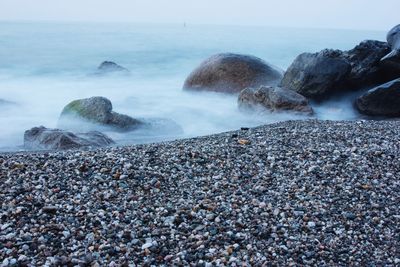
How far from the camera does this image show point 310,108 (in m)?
7.67

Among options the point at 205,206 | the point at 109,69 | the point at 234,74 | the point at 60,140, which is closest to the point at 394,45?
the point at 234,74

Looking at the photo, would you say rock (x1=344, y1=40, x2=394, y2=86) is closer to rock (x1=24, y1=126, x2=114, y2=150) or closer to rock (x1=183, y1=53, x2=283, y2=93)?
rock (x1=183, y1=53, x2=283, y2=93)

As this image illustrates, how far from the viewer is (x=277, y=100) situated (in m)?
7.63

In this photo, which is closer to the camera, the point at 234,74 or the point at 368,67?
the point at 368,67

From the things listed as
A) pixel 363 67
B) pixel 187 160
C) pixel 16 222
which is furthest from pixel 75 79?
pixel 16 222

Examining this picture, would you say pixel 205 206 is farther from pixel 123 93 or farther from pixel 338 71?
pixel 123 93

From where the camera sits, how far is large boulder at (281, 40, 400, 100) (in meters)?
8.11

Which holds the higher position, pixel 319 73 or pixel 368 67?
pixel 368 67

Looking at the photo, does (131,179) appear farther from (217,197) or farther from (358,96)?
(358,96)

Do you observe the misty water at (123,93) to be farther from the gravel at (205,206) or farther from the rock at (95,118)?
the gravel at (205,206)

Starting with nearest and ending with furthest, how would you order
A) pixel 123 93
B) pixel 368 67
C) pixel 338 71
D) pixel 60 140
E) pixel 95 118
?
pixel 60 140, pixel 95 118, pixel 338 71, pixel 368 67, pixel 123 93

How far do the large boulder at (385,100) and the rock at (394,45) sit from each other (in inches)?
37.4

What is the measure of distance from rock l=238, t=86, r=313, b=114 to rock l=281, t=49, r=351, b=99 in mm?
474

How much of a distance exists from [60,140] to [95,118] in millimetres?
1516
